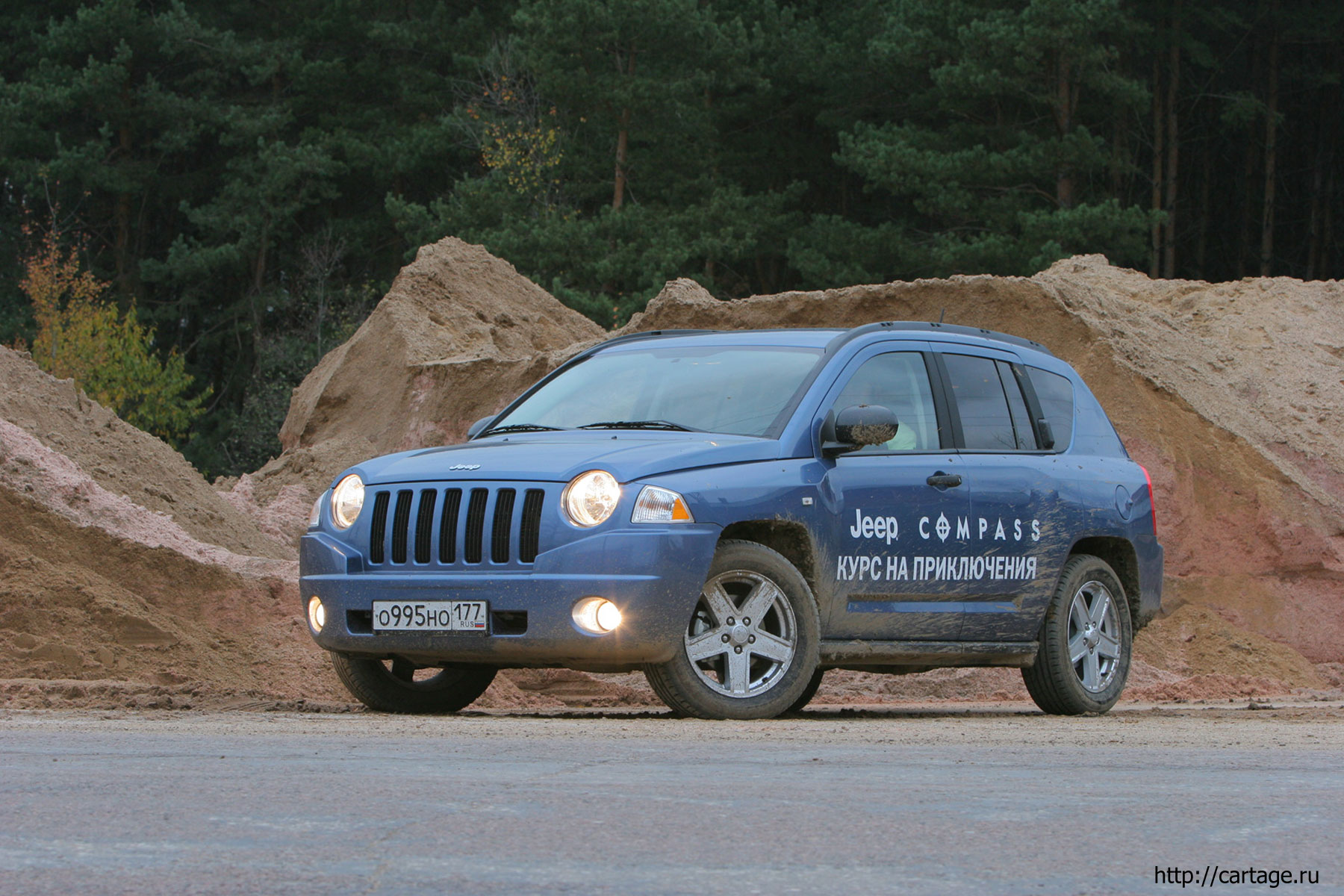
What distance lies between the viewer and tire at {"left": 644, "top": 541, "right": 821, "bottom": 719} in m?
7.12

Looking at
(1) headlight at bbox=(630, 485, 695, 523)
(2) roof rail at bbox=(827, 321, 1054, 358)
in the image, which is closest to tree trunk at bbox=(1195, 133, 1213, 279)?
(2) roof rail at bbox=(827, 321, 1054, 358)

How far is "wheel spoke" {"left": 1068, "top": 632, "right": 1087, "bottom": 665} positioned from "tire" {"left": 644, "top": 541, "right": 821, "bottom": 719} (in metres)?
2.15

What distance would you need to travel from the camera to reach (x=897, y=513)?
7906mm

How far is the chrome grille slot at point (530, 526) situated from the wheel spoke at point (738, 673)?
0.99 m

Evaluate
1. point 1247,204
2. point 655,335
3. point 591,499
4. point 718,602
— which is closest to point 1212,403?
point 655,335

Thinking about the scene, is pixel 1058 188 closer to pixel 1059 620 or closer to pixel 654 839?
pixel 1059 620

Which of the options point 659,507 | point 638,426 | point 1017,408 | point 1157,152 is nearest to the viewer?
point 659,507

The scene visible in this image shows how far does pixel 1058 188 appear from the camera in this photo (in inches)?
1512

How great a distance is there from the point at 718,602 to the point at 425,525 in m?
1.32

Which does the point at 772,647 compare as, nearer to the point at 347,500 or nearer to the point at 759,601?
the point at 759,601

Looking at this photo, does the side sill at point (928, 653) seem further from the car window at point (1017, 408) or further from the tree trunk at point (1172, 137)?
the tree trunk at point (1172, 137)

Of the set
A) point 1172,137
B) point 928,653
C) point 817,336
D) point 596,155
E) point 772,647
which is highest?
point 1172,137

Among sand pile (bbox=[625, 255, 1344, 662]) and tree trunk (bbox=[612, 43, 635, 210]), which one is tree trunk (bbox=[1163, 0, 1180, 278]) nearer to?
tree trunk (bbox=[612, 43, 635, 210])

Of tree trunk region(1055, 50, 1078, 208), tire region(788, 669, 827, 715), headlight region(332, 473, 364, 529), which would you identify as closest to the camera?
headlight region(332, 473, 364, 529)
